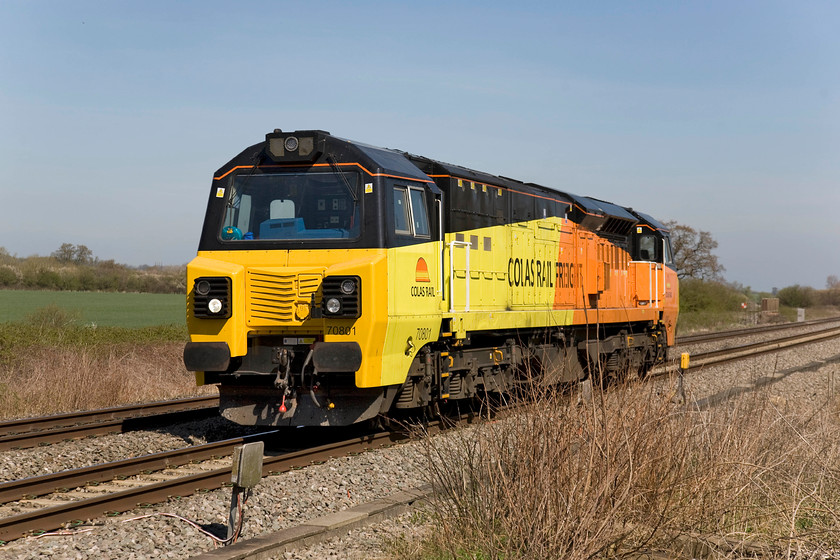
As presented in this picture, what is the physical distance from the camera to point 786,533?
5559 mm

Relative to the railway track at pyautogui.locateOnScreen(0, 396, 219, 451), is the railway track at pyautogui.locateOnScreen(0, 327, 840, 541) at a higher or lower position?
lower

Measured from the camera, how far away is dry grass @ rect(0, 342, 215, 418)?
12836 millimetres

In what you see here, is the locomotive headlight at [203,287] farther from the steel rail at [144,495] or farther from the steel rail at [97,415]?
the steel rail at [97,415]

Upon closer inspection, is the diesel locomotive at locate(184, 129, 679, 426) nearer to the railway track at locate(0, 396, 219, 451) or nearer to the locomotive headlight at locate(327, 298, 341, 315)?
the locomotive headlight at locate(327, 298, 341, 315)

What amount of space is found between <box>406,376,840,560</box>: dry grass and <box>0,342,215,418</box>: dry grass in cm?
874

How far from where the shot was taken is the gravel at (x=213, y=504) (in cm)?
582

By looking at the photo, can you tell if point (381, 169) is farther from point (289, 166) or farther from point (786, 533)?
point (786, 533)

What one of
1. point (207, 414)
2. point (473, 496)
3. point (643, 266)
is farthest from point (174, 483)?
point (643, 266)

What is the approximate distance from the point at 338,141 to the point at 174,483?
4.16m

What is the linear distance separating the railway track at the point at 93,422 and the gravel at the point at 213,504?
1.02ft

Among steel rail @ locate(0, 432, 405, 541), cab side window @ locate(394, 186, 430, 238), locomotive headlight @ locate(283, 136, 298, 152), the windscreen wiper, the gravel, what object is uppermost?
locomotive headlight @ locate(283, 136, 298, 152)

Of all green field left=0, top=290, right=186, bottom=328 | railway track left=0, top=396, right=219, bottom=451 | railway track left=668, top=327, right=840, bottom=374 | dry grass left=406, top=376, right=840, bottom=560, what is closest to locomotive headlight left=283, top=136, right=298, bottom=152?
railway track left=0, top=396, right=219, bottom=451

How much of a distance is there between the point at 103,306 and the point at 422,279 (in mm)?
39081

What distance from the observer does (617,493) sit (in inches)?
207
